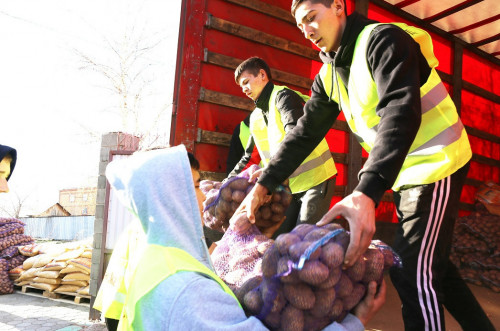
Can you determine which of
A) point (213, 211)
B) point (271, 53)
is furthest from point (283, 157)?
point (271, 53)

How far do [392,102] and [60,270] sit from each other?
5.67 meters

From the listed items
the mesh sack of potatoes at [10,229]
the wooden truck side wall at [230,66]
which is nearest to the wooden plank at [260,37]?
the wooden truck side wall at [230,66]

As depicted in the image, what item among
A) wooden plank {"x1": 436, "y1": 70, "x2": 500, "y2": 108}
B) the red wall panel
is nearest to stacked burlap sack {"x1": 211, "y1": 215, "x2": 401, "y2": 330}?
wooden plank {"x1": 436, "y1": 70, "x2": 500, "y2": 108}

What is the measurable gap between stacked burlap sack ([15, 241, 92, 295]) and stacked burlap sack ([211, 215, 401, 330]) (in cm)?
473

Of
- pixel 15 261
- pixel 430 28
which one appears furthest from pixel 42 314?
pixel 430 28

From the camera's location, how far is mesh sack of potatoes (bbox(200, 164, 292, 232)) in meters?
1.94

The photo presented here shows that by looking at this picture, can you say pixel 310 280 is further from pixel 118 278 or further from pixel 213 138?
pixel 213 138

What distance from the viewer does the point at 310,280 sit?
3.50 ft

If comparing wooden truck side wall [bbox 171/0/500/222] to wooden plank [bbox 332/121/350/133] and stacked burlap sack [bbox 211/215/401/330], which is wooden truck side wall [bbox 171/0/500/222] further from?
stacked burlap sack [bbox 211/215/401/330]

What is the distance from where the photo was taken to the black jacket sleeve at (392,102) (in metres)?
1.30

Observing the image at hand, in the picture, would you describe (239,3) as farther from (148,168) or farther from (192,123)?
(148,168)

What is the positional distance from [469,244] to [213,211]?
16.8ft

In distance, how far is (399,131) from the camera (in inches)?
53.1

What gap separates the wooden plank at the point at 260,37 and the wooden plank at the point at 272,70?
299 millimetres
